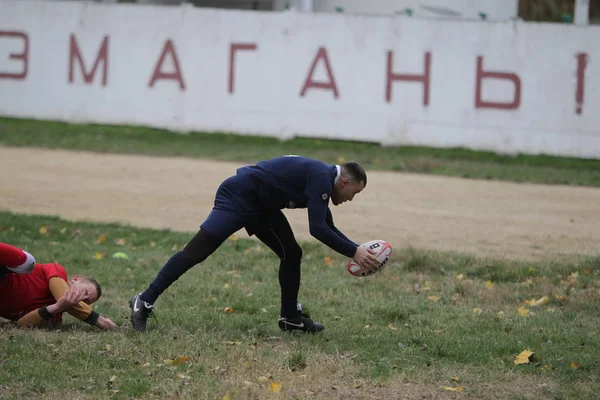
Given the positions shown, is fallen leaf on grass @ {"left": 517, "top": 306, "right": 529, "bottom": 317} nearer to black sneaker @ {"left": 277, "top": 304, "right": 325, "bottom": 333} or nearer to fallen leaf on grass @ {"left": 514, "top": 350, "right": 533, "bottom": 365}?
fallen leaf on grass @ {"left": 514, "top": 350, "right": 533, "bottom": 365}

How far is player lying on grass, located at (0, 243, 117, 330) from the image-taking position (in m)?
6.83

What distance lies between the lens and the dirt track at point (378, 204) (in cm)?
1145

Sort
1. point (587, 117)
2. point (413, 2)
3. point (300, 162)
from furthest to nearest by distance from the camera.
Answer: point (413, 2)
point (587, 117)
point (300, 162)

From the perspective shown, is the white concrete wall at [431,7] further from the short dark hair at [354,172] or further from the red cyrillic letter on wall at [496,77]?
the short dark hair at [354,172]

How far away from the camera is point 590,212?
13352 millimetres

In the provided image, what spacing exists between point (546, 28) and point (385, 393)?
1409cm

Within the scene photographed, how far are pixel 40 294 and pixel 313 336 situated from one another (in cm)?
201

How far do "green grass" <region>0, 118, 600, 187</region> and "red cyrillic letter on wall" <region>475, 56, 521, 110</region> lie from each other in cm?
92

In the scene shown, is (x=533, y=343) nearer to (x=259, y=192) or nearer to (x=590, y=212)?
(x=259, y=192)

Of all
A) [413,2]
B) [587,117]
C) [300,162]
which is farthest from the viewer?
[413,2]

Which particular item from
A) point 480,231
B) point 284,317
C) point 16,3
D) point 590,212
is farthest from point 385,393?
point 16,3

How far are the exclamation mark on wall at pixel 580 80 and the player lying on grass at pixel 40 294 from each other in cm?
1327

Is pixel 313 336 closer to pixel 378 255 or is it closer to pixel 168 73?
pixel 378 255

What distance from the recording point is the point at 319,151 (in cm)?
1886
